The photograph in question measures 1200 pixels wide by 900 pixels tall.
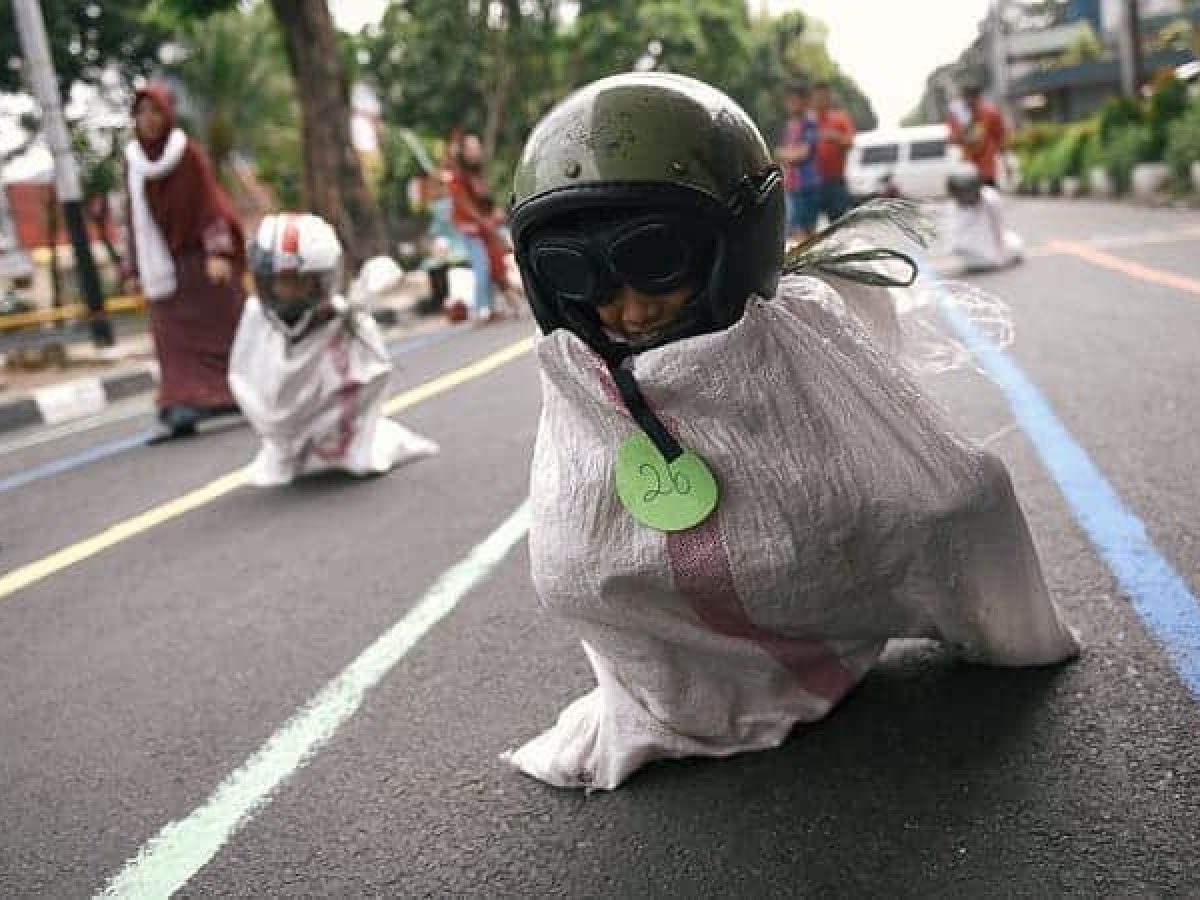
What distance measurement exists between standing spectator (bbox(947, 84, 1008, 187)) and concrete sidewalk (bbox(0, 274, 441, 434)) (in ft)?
18.1

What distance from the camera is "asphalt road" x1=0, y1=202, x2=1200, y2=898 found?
184 cm

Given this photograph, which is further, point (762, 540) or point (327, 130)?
point (327, 130)

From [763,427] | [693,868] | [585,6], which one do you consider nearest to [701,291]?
[763,427]

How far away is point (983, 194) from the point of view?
33.2 ft

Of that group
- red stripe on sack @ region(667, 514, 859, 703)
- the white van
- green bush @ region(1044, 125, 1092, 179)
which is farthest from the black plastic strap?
the white van

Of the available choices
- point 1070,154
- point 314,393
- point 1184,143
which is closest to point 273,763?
point 314,393

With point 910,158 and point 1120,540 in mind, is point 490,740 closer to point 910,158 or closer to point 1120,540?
point 1120,540

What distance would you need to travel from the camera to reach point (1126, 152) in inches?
746

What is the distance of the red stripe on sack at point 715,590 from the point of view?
196cm

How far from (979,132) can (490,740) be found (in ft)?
33.5

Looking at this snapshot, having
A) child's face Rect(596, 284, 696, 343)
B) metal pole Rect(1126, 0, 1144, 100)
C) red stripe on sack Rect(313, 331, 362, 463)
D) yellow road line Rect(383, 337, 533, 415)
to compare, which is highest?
metal pole Rect(1126, 0, 1144, 100)

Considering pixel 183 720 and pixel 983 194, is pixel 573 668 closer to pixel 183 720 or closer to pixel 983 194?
pixel 183 720

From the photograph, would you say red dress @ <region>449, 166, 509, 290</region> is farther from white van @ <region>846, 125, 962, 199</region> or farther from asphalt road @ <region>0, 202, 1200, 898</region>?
white van @ <region>846, 125, 962, 199</region>

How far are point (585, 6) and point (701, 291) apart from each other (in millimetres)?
31217
